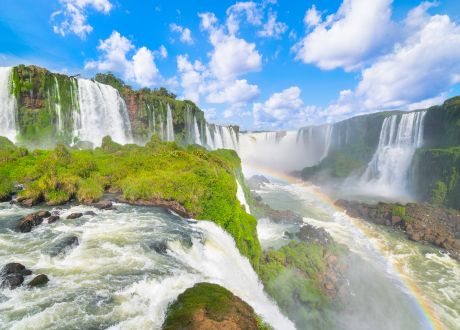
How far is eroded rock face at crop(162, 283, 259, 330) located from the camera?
6.48 metres

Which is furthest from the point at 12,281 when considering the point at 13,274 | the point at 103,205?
the point at 103,205

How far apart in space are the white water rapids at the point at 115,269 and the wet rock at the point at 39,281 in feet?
0.61

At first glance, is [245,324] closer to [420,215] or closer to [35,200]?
[35,200]

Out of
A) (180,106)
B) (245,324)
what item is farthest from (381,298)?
(180,106)

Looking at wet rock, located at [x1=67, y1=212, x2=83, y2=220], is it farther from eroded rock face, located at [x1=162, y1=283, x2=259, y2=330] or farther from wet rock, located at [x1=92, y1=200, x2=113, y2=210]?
eroded rock face, located at [x1=162, y1=283, x2=259, y2=330]

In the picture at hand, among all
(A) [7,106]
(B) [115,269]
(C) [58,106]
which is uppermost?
(C) [58,106]

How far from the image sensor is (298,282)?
16.9m

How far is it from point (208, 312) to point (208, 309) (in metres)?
0.13

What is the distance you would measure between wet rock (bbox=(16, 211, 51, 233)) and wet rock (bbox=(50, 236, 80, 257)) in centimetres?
233

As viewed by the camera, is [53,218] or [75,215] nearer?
[53,218]

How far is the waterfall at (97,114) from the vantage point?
44.8m

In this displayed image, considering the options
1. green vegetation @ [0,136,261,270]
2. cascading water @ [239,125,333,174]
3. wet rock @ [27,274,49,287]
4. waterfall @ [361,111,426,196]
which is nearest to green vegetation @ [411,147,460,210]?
waterfall @ [361,111,426,196]

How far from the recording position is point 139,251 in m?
10.0

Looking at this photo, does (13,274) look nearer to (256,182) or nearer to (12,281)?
(12,281)
